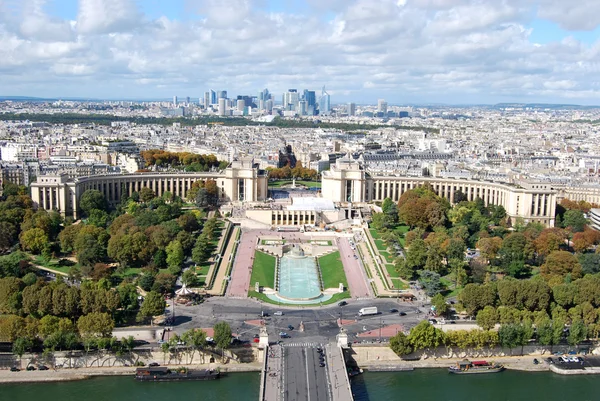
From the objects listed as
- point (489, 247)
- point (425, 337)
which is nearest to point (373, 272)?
point (489, 247)

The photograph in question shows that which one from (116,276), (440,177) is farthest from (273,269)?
(440,177)

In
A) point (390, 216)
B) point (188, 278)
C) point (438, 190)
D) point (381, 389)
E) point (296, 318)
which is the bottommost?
point (381, 389)

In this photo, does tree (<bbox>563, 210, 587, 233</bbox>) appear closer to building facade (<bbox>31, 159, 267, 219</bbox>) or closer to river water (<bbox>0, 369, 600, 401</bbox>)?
river water (<bbox>0, 369, 600, 401</bbox>)

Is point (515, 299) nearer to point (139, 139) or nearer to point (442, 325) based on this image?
point (442, 325)

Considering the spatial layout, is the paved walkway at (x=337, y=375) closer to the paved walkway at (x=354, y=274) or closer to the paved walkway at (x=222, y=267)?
the paved walkway at (x=354, y=274)

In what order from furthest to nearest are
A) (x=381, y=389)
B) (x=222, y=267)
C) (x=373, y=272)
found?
(x=373, y=272) < (x=222, y=267) < (x=381, y=389)

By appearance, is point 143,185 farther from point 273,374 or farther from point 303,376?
point 303,376

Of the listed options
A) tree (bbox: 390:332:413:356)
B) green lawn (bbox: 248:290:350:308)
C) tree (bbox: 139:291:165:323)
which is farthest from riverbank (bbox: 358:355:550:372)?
tree (bbox: 139:291:165:323)

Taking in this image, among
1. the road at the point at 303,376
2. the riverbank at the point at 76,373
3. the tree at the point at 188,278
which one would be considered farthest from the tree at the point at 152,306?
the road at the point at 303,376
